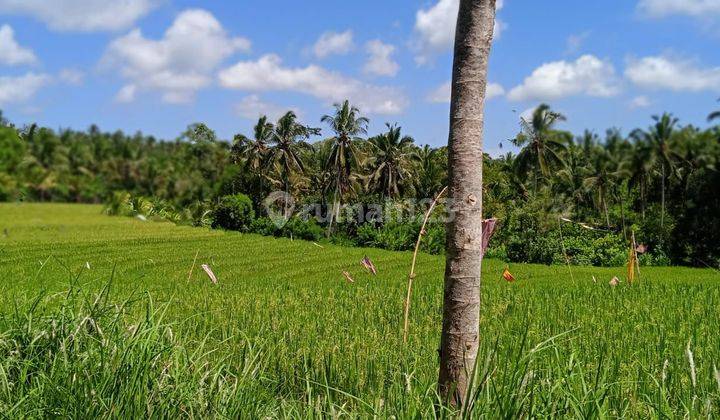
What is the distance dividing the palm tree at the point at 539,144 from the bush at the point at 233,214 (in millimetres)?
18344

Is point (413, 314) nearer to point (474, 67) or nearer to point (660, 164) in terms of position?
point (474, 67)

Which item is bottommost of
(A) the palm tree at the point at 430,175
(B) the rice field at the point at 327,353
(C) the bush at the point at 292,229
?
(B) the rice field at the point at 327,353

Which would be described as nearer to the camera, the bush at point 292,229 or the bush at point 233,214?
the bush at point 292,229

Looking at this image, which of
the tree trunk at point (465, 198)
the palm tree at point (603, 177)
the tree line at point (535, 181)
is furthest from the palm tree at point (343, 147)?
the tree trunk at point (465, 198)

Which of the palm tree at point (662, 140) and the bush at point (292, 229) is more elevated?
the palm tree at point (662, 140)

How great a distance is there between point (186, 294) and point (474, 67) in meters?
10.1

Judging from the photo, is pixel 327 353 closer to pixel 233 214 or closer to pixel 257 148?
pixel 233 214

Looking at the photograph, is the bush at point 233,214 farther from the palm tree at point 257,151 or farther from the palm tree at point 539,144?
the palm tree at point 539,144

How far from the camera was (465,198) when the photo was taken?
2811 millimetres

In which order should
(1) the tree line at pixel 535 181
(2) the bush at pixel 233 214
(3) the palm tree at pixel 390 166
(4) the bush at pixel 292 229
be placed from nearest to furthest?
(1) the tree line at pixel 535 181, (4) the bush at pixel 292 229, (2) the bush at pixel 233 214, (3) the palm tree at pixel 390 166

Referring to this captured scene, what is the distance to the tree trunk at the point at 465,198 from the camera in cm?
282

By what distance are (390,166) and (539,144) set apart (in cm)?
1110

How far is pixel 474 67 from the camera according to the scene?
2.87 m

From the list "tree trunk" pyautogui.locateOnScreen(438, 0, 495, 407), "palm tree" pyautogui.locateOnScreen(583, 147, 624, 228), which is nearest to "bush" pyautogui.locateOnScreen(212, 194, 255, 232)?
"palm tree" pyautogui.locateOnScreen(583, 147, 624, 228)
